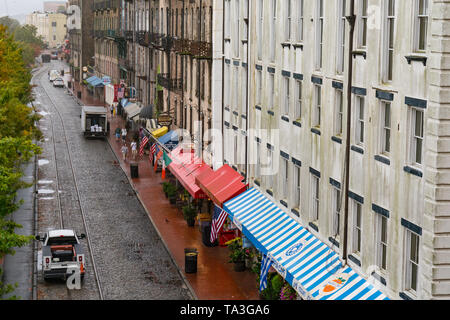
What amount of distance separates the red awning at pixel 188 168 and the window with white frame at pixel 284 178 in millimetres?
9935

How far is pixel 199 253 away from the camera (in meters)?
37.1

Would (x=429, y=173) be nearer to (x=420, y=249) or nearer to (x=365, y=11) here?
(x=420, y=249)

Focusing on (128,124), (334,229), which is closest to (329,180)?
(334,229)

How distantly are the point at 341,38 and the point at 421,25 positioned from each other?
5859 millimetres

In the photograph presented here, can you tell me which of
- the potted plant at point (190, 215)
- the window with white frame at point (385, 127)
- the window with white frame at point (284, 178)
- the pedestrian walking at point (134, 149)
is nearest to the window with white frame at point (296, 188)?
the window with white frame at point (284, 178)

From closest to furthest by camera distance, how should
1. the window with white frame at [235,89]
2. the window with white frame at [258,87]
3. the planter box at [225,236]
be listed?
1. the window with white frame at [258,87]
2. the planter box at [225,236]
3. the window with white frame at [235,89]

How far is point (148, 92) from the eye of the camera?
75062 mm

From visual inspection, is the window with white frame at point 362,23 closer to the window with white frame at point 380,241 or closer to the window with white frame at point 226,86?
the window with white frame at point 380,241

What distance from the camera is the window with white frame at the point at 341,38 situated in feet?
79.3

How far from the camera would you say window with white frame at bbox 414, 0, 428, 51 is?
18234 millimetres

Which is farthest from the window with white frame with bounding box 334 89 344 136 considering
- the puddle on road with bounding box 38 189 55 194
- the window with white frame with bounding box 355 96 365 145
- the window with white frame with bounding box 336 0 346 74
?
the puddle on road with bounding box 38 189 55 194

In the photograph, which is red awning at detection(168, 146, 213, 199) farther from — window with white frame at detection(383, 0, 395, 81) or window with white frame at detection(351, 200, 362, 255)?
window with white frame at detection(383, 0, 395, 81)

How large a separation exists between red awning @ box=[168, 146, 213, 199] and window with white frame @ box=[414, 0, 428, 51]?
22825mm
